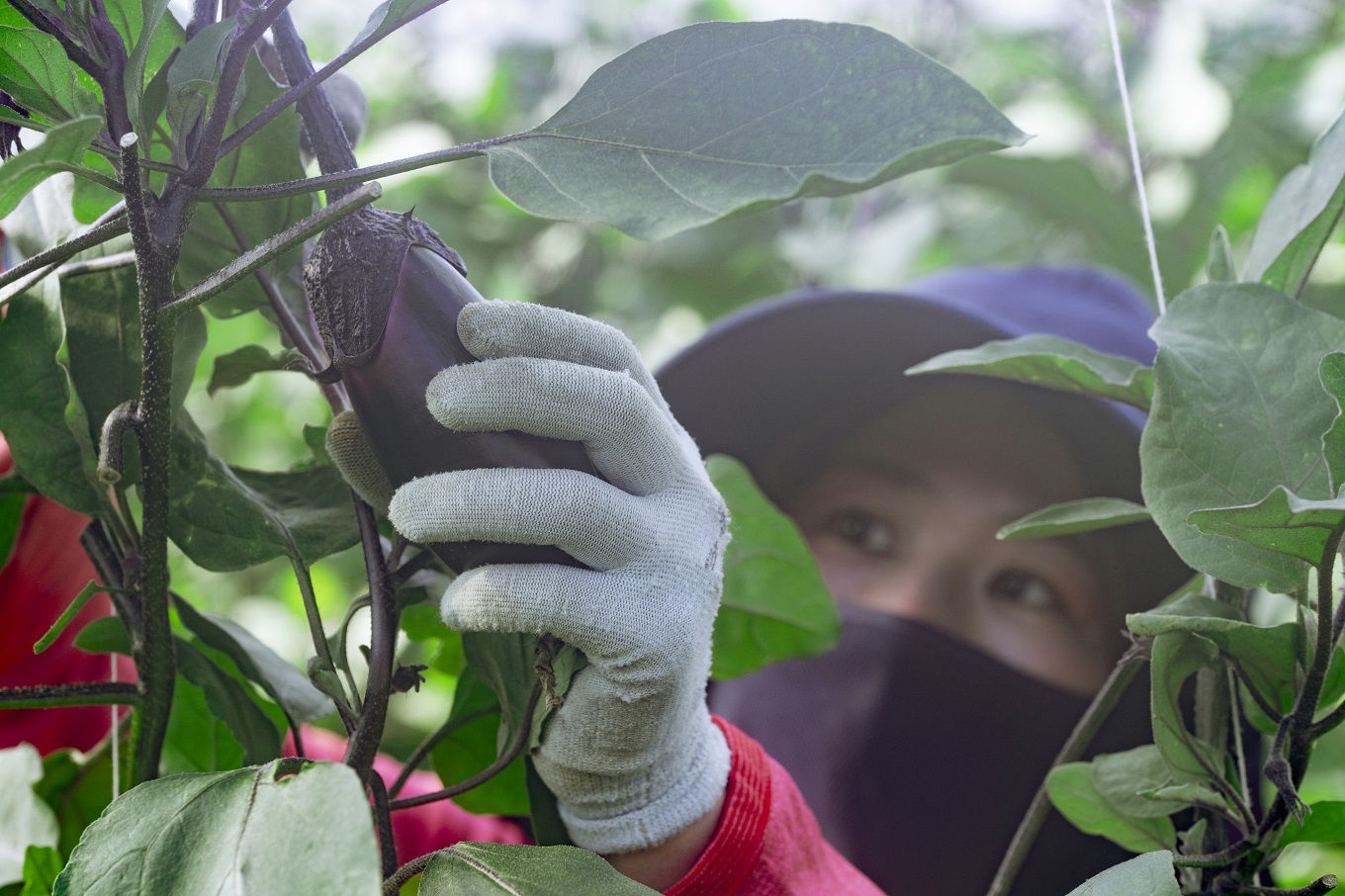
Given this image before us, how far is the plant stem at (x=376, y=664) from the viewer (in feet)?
1.31

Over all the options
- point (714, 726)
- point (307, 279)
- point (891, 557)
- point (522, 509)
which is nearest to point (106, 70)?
point (307, 279)

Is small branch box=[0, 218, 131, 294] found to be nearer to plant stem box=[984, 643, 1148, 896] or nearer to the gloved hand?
the gloved hand

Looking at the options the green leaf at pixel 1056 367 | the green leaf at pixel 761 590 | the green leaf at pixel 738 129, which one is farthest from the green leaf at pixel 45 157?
the green leaf at pixel 761 590

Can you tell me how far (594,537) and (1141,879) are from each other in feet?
0.72

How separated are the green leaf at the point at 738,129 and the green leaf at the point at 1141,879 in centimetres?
24

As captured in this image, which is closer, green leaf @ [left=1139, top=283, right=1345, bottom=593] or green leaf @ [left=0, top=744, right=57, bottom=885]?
green leaf @ [left=1139, top=283, right=1345, bottom=593]

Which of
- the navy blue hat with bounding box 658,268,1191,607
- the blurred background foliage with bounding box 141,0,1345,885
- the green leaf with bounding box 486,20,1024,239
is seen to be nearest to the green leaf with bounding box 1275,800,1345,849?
the green leaf with bounding box 486,20,1024,239

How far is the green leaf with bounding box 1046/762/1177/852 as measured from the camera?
492mm

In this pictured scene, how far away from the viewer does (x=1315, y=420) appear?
1.38ft

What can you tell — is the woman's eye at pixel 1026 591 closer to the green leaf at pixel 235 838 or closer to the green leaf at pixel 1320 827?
the green leaf at pixel 1320 827

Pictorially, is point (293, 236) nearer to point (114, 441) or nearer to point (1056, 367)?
point (114, 441)

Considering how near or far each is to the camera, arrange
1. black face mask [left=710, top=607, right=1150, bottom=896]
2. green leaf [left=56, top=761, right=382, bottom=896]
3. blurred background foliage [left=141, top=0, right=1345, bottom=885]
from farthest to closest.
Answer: blurred background foliage [left=141, top=0, right=1345, bottom=885] < black face mask [left=710, top=607, right=1150, bottom=896] < green leaf [left=56, top=761, right=382, bottom=896]

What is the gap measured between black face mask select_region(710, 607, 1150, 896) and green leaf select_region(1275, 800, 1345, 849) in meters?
0.66

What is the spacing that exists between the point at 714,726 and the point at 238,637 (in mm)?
236
